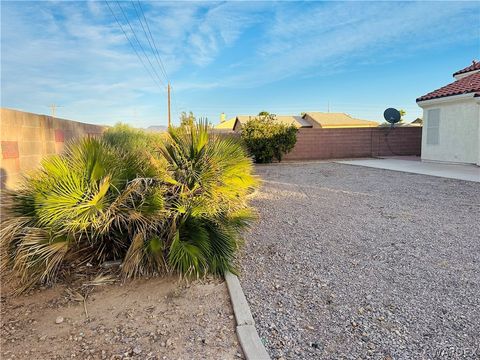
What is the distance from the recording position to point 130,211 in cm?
357

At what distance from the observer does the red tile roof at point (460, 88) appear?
13828mm

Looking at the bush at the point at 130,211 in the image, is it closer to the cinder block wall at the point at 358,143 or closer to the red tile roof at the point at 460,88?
the red tile roof at the point at 460,88

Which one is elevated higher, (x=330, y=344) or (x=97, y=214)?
(x=97, y=214)

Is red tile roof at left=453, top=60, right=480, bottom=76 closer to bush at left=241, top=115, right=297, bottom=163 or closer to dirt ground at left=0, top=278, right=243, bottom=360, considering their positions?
bush at left=241, top=115, right=297, bottom=163

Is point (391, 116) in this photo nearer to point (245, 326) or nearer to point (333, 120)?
point (333, 120)

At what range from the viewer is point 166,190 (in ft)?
12.6

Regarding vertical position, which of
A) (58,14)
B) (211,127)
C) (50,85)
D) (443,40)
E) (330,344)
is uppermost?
(443,40)

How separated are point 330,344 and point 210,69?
858 inches

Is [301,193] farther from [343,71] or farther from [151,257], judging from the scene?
[343,71]

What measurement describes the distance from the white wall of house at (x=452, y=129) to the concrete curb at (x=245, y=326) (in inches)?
562

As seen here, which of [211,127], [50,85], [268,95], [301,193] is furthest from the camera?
[268,95]

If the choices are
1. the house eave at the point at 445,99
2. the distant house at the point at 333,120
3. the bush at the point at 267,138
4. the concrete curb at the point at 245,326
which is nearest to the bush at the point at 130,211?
the concrete curb at the point at 245,326

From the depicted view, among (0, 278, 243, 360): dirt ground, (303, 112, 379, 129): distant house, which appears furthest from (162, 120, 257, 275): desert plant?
(303, 112, 379, 129): distant house

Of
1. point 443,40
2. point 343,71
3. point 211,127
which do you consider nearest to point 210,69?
point 343,71
